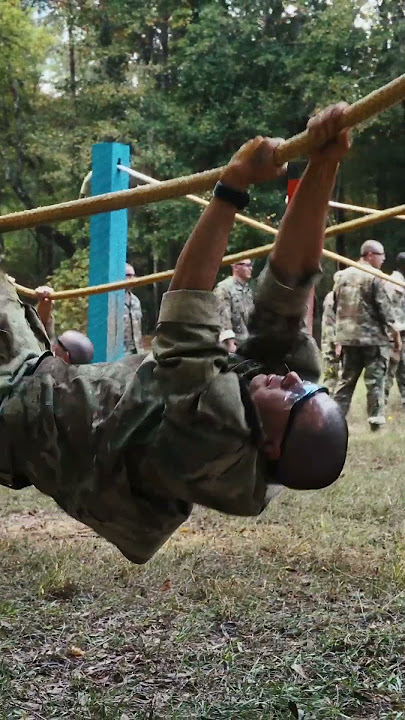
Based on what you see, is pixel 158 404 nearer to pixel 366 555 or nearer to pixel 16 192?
pixel 366 555

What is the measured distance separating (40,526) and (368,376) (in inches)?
157

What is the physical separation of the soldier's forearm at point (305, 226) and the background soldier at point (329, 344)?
623 cm

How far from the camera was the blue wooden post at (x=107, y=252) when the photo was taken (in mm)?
5219

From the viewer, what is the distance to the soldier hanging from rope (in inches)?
79.0

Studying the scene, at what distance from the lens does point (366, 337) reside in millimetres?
7684

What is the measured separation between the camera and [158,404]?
2078 millimetres

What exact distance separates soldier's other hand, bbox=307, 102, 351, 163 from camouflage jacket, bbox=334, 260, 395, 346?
18.7 ft

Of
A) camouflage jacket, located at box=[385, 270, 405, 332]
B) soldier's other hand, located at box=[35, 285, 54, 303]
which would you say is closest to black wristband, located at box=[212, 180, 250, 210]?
soldier's other hand, located at box=[35, 285, 54, 303]

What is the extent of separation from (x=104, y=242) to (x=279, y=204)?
516 inches

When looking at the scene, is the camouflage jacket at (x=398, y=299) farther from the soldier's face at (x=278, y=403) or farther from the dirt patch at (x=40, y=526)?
the soldier's face at (x=278, y=403)

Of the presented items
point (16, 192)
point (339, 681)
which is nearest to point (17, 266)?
point (16, 192)

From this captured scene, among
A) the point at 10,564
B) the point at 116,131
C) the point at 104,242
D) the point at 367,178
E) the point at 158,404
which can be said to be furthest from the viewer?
the point at 367,178

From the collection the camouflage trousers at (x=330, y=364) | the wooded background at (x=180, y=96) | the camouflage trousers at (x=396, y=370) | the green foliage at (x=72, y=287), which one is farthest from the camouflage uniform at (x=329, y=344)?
the wooded background at (x=180, y=96)

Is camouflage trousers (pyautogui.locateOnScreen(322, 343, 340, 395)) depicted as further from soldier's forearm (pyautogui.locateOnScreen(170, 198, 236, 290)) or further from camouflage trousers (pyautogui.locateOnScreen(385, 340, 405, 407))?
soldier's forearm (pyautogui.locateOnScreen(170, 198, 236, 290))
